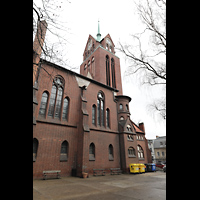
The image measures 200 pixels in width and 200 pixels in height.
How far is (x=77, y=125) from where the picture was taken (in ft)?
52.9

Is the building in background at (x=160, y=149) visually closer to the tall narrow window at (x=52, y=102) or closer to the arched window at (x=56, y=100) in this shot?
the arched window at (x=56, y=100)

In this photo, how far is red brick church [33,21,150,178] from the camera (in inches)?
513

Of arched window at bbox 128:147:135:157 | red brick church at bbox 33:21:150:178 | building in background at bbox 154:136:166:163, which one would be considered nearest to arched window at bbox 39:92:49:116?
red brick church at bbox 33:21:150:178

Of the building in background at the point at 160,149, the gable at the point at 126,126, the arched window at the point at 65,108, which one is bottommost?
the building in background at the point at 160,149

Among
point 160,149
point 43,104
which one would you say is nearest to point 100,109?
point 43,104

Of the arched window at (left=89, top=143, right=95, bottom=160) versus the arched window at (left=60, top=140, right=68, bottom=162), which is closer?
the arched window at (left=60, top=140, right=68, bottom=162)

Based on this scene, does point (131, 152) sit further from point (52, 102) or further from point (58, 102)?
point (52, 102)

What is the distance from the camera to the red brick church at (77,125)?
13.0 metres

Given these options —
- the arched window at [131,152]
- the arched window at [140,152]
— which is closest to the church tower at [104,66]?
the arched window at [140,152]

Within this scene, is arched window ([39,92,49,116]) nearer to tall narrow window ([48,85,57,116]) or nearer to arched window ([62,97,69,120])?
tall narrow window ([48,85,57,116])
